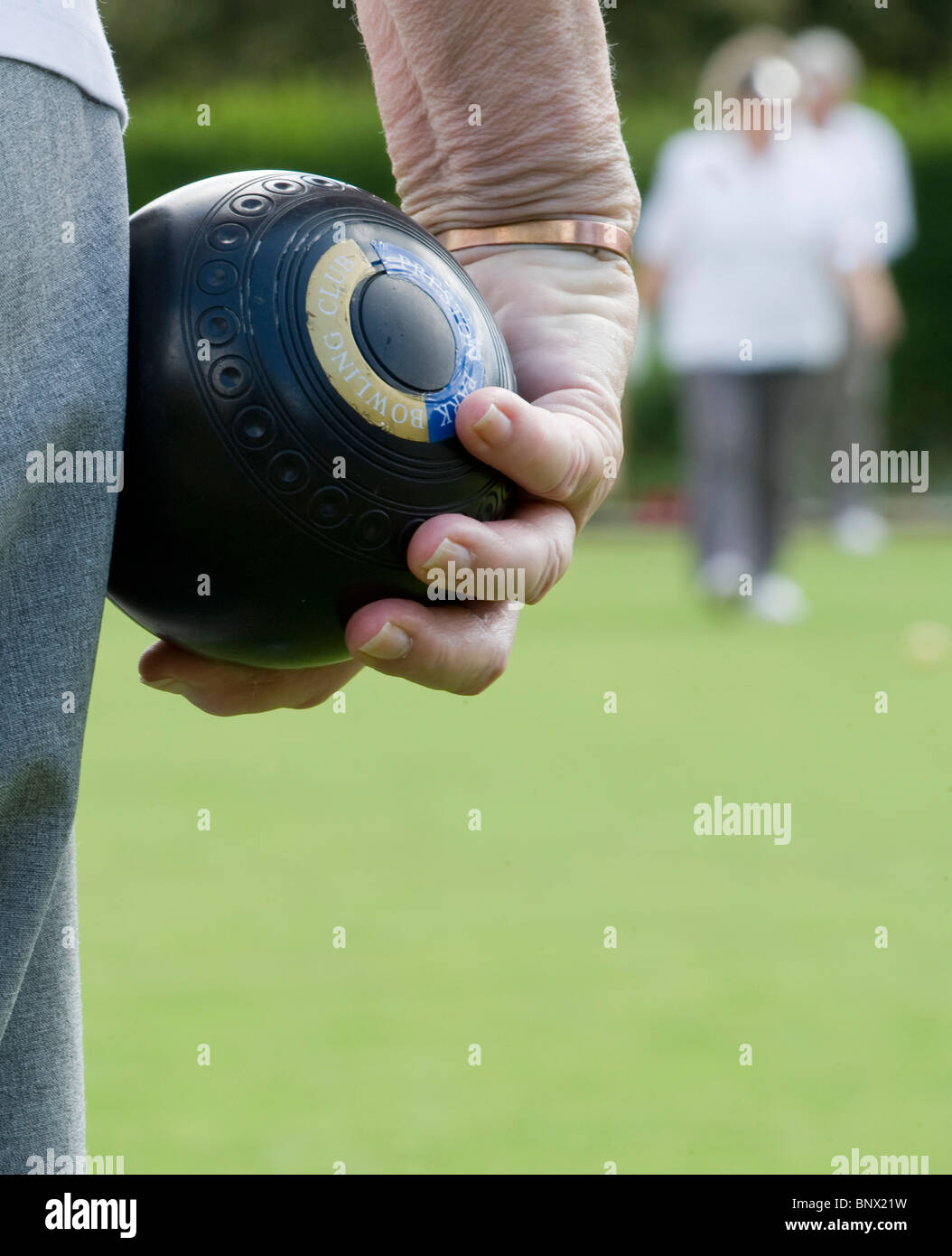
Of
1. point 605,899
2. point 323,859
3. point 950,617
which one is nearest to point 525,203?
point 605,899

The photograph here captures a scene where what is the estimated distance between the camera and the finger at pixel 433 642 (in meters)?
1.99

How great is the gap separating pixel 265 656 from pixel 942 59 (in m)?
33.5

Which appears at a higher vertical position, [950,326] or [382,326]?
[950,326]

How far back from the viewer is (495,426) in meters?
1.96

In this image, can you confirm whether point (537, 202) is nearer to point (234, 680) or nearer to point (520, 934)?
point (234, 680)

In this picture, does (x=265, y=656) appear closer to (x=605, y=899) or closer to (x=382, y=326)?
(x=382, y=326)

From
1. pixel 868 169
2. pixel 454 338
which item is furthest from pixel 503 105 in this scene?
pixel 868 169

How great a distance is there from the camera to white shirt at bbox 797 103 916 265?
42.6 feet

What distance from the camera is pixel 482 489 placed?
6.71 feet

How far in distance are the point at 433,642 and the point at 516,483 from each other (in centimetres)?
20

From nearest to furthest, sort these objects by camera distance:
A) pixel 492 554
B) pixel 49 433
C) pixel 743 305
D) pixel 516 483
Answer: pixel 49 433 → pixel 492 554 → pixel 516 483 → pixel 743 305

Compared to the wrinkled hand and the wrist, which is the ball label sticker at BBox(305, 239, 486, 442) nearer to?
the wrinkled hand

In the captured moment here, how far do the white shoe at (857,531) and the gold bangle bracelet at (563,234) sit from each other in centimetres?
1258
